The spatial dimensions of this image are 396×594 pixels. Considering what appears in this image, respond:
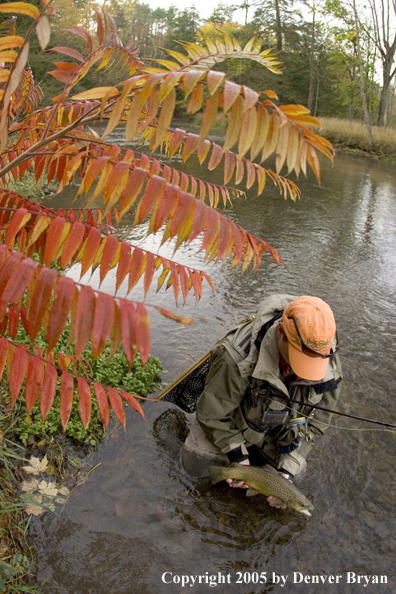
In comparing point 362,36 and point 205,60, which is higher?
point 362,36

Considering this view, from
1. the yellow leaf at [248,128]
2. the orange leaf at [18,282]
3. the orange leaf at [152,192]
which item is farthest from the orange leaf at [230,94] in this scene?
the orange leaf at [18,282]

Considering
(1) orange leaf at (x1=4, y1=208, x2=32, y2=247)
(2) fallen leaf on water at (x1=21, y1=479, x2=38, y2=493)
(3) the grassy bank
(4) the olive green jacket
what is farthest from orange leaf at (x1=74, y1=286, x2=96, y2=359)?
(3) the grassy bank

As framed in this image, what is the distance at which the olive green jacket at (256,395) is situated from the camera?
2.84 metres

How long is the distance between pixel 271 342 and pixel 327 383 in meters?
0.51

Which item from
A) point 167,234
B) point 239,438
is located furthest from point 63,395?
point 239,438

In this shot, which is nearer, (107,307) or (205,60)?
(107,307)

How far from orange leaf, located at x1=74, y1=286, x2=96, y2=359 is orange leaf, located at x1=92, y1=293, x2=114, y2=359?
0.02 metres

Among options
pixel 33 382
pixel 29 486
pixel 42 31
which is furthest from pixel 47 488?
pixel 42 31

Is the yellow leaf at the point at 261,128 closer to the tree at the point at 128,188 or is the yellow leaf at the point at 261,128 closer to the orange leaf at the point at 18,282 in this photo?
the tree at the point at 128,188

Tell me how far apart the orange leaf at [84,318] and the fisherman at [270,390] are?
1.66m

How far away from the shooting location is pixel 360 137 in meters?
23.2

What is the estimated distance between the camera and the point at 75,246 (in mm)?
1595

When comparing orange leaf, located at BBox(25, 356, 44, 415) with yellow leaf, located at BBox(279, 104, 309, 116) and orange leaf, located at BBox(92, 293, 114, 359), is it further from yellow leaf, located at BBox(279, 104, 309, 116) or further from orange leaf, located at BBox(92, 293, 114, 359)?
yellow leaf, located at BBox(279, 104, 309, 116)

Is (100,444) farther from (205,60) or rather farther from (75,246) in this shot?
(205,60)
